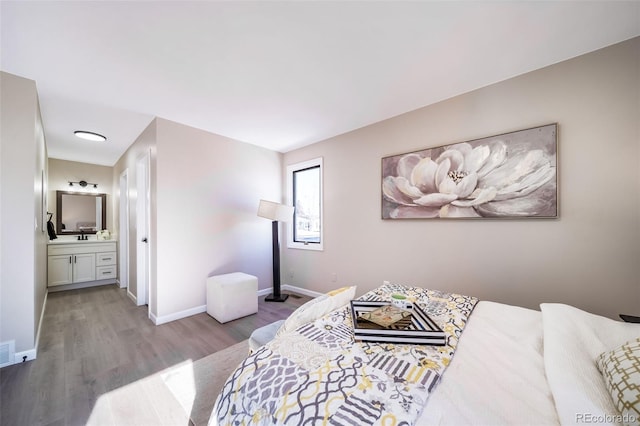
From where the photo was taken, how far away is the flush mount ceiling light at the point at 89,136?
3186 mm

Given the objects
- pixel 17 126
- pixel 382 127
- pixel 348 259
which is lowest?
pixel 348 259

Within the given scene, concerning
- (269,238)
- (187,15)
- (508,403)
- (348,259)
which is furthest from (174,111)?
(508,403)

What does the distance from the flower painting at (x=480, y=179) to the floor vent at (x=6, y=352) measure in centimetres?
371

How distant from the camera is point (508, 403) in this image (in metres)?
0.75

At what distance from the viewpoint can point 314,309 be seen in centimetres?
142

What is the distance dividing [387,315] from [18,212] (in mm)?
3098

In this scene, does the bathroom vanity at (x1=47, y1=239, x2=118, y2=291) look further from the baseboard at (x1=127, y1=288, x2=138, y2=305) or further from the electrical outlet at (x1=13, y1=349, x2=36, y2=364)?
the electrical outlet at (x1=13, y1=349, x2=36, y2=364)

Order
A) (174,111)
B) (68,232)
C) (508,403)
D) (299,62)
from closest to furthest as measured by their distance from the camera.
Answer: (508,403) < (299,62) < (174,111) < (68,232)

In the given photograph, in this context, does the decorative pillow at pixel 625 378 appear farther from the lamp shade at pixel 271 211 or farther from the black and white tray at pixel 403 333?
the lamp shade at pixel 271 211

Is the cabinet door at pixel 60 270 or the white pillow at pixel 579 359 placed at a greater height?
the white pillow at pixel 579 359

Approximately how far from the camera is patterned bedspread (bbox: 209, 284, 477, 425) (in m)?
0.72

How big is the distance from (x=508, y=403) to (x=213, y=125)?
11.6 feet

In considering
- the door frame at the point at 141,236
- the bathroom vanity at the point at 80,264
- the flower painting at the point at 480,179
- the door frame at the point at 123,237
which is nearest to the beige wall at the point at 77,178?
the bathroom vanity at the point at 80,264

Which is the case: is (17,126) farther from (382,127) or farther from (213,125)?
(382,127)
